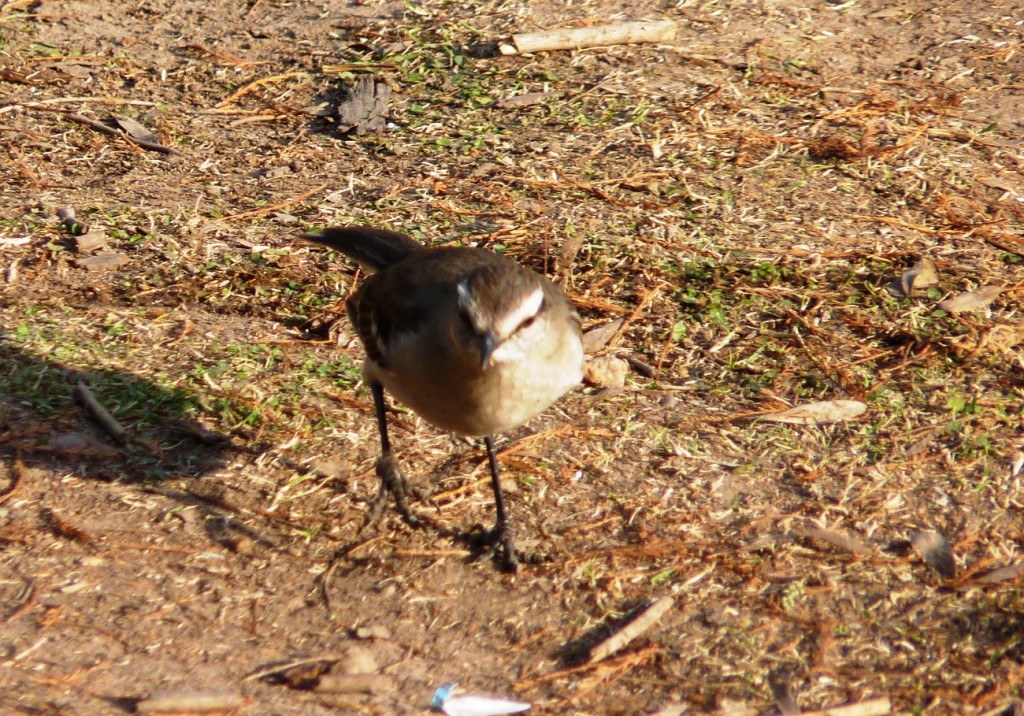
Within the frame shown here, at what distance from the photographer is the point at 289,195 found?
7891 millimetres

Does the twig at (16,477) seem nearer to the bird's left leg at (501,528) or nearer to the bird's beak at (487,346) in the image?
the bird's left leg at (501,528)

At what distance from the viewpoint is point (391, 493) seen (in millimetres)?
5637

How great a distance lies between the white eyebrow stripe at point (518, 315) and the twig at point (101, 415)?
6.93 ft

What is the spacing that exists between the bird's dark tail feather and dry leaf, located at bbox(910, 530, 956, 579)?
9.33 feet

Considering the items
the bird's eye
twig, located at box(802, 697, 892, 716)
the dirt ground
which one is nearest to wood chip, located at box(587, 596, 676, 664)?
the dirt ground

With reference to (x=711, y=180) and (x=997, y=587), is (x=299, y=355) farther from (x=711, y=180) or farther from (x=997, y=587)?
(x=997, y=587)

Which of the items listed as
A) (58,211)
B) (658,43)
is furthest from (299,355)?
(658,43)

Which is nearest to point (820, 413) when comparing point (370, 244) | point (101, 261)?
point (370, 244)

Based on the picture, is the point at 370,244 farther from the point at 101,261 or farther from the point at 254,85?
the point at 254,85

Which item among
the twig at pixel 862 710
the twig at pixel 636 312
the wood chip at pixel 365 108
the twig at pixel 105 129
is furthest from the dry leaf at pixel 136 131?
Result: the twig at pixel 862 710

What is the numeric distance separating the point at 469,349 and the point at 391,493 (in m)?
0.98

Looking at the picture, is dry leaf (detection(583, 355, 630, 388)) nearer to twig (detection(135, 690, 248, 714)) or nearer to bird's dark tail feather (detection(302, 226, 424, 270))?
bird's dark tail feather (detection(302, 226, 424, 270))

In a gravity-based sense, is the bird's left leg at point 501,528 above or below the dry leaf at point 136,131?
below

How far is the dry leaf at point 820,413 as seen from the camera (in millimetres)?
6129
